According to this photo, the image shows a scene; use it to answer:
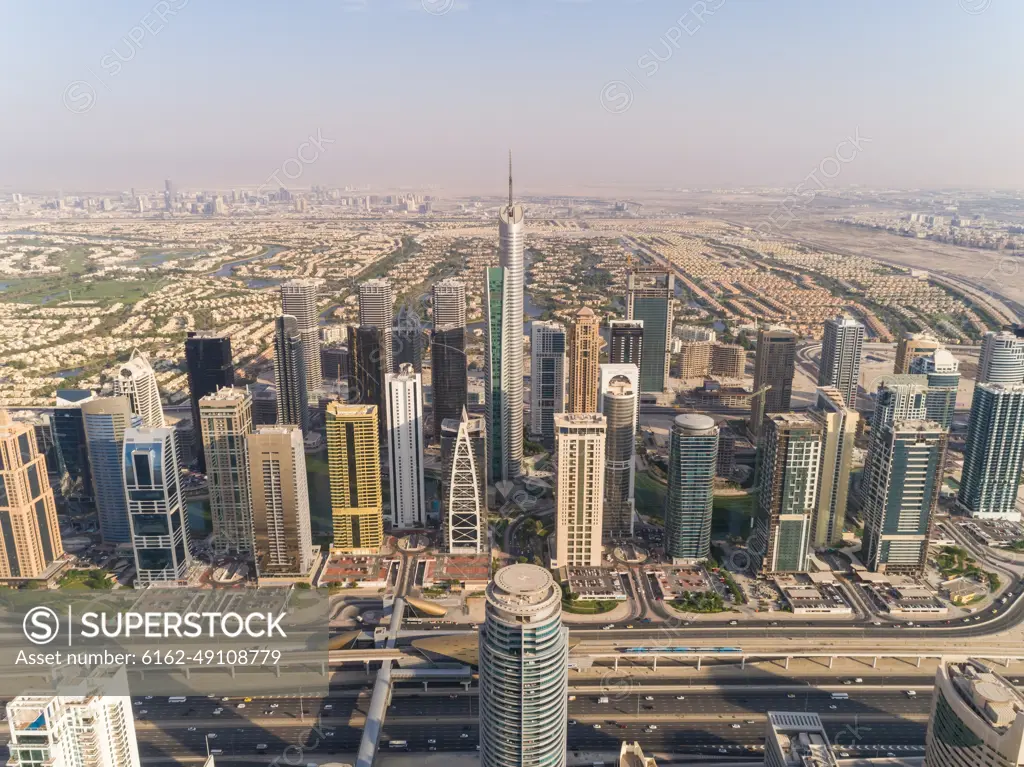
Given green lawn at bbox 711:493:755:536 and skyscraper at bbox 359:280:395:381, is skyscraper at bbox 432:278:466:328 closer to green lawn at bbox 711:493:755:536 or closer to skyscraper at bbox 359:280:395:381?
skyscraper at bbox 359:280:395:381

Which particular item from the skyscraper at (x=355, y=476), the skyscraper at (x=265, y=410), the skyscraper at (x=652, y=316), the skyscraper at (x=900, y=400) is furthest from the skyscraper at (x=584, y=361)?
the skyscraper at (x=265, y=410)

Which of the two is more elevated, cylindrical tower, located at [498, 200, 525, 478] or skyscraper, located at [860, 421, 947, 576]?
cylindrical tower, located at [498, 200, 525, 478]

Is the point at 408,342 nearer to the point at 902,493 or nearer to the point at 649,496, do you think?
the point at 649,496

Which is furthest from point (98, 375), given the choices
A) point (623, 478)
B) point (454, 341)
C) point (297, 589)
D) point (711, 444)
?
point (711, 444)

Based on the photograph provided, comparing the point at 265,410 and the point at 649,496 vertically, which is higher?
the point at 265,410

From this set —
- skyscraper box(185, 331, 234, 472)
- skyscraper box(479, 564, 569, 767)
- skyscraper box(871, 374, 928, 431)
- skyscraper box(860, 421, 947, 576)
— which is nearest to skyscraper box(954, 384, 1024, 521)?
skyscraper box(871, 374, 928, 431)

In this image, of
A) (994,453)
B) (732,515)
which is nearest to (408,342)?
(732,515)
